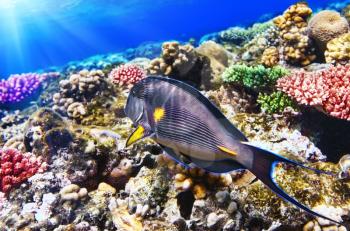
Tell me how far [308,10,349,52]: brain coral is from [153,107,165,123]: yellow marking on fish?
5332mm

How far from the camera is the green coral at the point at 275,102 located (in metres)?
5.17

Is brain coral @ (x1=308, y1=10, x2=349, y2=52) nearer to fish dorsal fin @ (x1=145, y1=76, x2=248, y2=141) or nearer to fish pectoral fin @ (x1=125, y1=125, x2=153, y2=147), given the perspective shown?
fish dorsal fin @ (x1=145, y1=76, x2=248, y2=141)

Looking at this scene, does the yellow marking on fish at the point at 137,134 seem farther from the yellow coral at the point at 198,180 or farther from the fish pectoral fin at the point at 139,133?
the yellow coral at the point at 198,180

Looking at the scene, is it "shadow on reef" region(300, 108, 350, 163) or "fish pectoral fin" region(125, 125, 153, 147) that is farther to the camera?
"shadow on reef" region(300, 108, 350, 163)

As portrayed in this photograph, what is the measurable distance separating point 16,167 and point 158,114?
332 cm

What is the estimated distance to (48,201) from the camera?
4.15m

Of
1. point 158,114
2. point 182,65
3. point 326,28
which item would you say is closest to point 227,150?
point 158,114

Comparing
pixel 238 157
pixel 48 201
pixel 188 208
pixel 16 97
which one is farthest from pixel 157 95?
pixel 16 97

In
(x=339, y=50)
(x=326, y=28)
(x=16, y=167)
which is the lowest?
(x=16, y=167)

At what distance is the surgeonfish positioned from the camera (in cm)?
203

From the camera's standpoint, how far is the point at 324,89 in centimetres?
488

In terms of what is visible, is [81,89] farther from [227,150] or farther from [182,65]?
[227,150]

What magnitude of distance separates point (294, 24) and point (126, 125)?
4.89 m

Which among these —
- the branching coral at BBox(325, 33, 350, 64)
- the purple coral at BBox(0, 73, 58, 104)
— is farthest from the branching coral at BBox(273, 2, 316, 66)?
the purple coral at BBox(0, 73, 58, 104)
